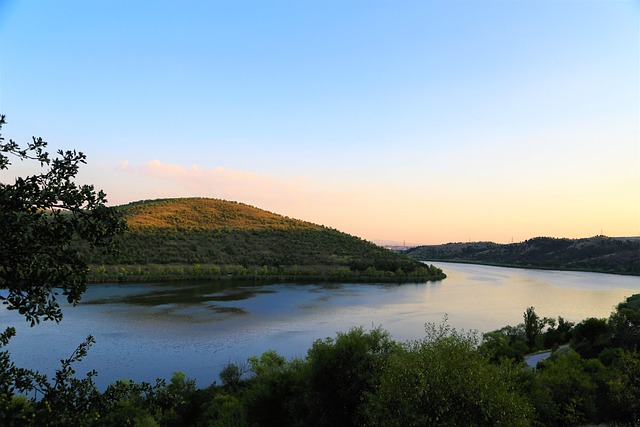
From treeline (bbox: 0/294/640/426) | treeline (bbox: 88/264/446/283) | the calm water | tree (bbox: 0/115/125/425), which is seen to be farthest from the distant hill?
tree (bbox: 0/115/125/425)

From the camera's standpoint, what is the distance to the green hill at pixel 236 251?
76.9 m

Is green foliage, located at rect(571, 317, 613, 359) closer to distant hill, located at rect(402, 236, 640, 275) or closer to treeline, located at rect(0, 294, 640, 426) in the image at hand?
treeline, located at rect(0, 294, 640, 426)

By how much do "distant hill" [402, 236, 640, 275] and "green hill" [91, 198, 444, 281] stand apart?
65.7 meters

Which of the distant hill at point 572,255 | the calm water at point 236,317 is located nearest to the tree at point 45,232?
the calm water at point 236,317

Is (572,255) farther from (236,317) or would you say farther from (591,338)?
(236,317)

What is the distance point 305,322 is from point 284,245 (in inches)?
2335

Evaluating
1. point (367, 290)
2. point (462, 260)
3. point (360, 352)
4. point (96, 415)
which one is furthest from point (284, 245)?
point (462, 260)

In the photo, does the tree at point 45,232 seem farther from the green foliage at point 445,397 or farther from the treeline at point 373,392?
the green foliage at point 445,397

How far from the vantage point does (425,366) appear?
41.6ft

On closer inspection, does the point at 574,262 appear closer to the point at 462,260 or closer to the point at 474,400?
the point at 462,260

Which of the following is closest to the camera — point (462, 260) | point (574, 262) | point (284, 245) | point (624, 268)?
point (284, 245)

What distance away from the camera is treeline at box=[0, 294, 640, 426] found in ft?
16.0

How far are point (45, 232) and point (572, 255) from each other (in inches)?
6626

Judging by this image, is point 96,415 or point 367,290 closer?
point 96,415
